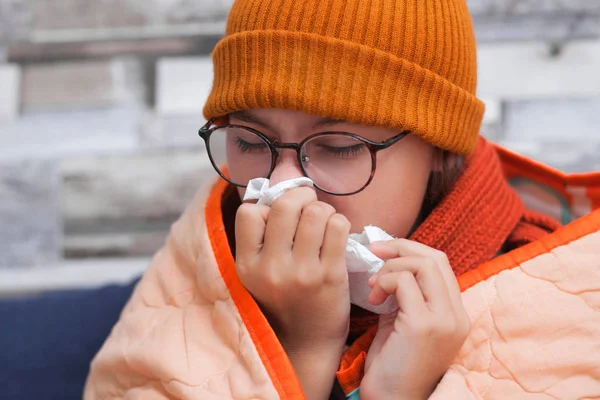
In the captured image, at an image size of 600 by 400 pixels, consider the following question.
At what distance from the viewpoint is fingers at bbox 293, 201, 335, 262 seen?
769 mm

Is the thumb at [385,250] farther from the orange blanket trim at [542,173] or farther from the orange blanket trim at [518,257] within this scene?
the orange blanket trim at [542,173]

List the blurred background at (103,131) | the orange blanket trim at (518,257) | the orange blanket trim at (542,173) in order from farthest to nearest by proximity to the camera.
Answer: the blurred background at (103,131) → the orange blanket trim at (542,173) → the orange blanket trim at (518,257)

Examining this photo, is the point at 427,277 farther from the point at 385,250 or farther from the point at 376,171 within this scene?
the point at 376,171

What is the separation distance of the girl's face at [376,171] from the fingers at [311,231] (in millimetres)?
97

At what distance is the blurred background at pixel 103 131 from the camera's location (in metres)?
1.59

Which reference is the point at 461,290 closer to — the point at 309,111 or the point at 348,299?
the point at 348,299

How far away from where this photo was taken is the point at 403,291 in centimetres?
73

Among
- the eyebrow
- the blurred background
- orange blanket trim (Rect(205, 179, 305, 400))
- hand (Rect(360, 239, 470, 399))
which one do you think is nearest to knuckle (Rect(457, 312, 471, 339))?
hand (Rect(360, 239, 470, 399))

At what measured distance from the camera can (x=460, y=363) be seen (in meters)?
0.79

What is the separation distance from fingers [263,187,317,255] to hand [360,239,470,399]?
0.14 meters

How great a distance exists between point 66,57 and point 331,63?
3.68ft

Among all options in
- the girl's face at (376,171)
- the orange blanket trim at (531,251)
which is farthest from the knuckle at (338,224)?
the orange blanket trim at (531,251)

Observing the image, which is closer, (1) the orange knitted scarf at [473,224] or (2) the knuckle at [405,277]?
(2) the knuckle at [405,277]

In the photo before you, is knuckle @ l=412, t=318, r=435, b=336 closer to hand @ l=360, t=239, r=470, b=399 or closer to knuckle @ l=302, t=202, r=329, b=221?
hand @ l=360, t=239, r=470, b=399
